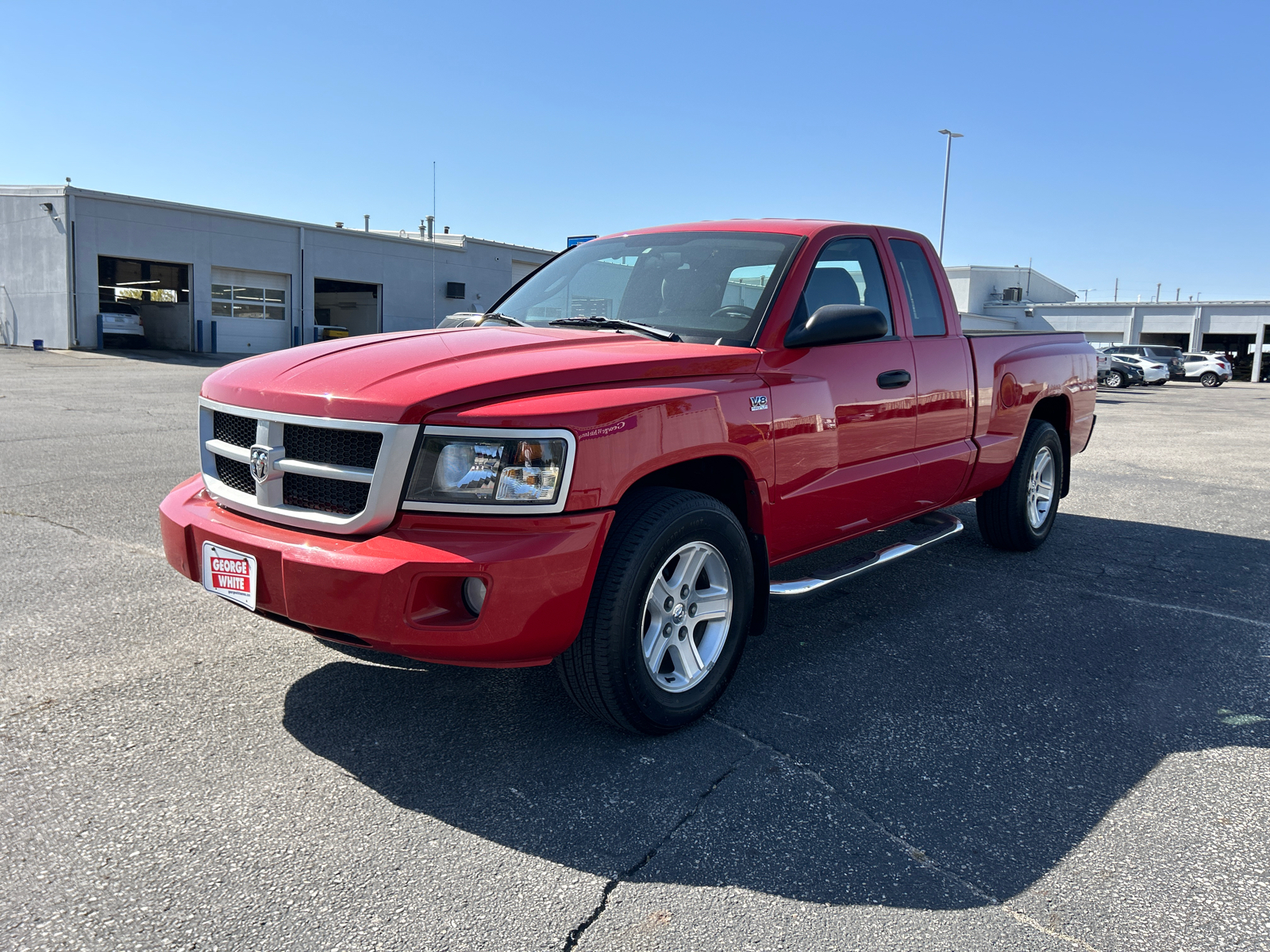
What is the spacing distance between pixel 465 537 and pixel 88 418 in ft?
38.0

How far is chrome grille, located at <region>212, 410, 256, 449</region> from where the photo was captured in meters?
3.20

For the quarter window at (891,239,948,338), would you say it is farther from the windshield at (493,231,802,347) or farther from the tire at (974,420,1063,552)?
the tire at (974,420,1063,552)

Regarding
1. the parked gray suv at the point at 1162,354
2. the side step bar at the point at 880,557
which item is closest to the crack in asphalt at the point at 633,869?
the side step bar at the point at 880,557

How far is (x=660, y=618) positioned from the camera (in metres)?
3.22

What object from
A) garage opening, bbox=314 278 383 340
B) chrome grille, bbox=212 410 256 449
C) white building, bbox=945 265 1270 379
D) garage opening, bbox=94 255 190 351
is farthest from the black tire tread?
white building, bbox=945 265 1270 379

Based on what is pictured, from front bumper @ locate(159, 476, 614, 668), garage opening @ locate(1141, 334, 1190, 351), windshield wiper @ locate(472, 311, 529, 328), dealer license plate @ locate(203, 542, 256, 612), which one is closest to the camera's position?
front bumper @ locate(159, 476, 614, 668)

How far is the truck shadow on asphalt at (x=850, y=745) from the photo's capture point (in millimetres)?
2588

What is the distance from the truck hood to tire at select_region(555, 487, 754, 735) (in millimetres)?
467

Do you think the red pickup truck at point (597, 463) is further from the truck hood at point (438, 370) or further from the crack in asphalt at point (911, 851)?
the crack in asphalt at point (911, 851)

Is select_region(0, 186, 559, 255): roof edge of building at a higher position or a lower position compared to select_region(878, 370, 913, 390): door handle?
higher

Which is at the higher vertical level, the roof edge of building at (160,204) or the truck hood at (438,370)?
the roof edge of building at (160,204)

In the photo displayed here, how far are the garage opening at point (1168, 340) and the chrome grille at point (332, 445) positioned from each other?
6189 centimetres

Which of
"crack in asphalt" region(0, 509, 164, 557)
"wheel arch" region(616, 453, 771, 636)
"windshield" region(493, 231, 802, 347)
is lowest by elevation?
"crack in asphalt" region(0, 509, 164, 557)

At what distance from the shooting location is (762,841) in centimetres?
263
